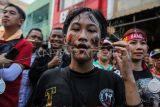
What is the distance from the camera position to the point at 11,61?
102 inches

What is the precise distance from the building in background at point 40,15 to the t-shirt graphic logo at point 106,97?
590 inches

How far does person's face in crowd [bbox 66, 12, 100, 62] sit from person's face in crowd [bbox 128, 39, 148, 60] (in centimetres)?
121

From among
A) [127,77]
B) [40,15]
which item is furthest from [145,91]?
[40,15]

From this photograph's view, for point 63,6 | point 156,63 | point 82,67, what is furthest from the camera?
point 63,6

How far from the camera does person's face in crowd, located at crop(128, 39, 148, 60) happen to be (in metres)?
3.28

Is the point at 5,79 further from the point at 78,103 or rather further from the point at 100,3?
the point at 100,3

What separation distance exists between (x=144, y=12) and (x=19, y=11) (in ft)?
21.6

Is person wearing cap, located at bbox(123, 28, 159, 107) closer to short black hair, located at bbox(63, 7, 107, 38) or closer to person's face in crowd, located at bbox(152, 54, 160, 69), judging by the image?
person's face in crowd, located at bbox(152, 54, 160, 69)

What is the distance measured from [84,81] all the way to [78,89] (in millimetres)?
70

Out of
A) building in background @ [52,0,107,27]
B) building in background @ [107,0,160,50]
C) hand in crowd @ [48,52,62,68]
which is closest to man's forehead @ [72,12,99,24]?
hand in crowd @ [48,52,62,68]

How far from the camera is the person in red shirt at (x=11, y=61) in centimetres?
269

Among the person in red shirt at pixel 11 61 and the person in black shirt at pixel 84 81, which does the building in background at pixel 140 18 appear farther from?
the person in black shirt at pixel 84 81

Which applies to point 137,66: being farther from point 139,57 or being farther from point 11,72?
point 11,72

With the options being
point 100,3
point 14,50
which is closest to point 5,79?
point 14,50
